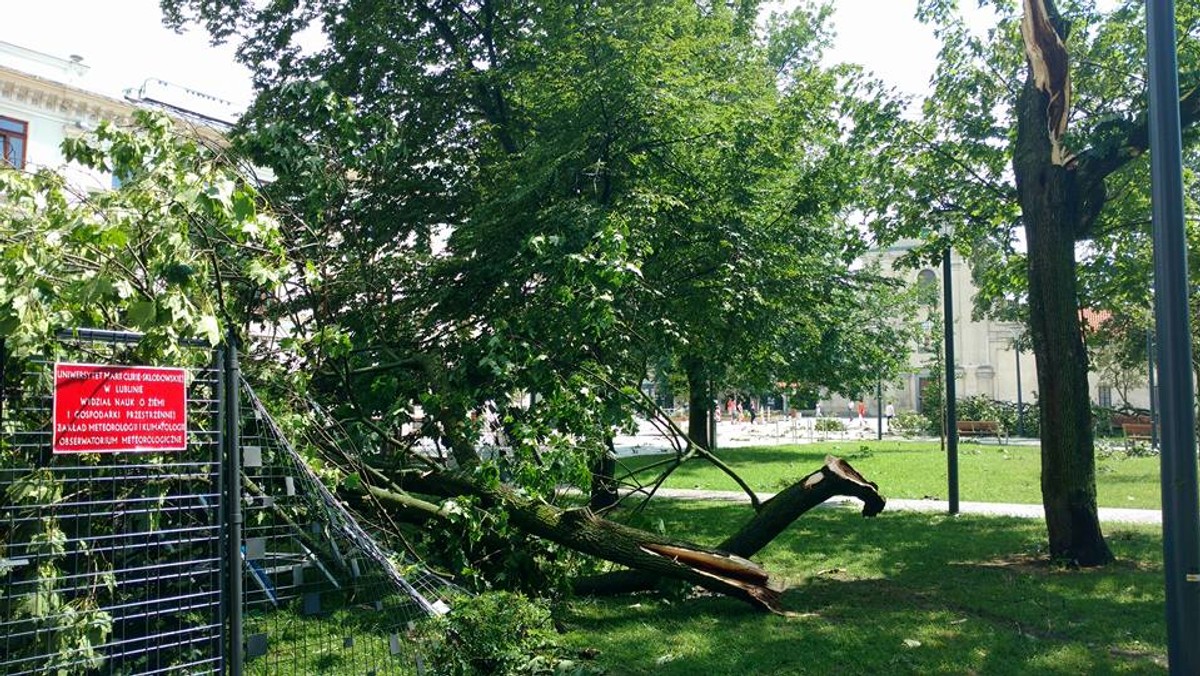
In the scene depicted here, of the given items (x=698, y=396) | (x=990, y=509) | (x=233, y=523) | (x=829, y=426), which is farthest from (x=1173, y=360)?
(x=829, y=426)

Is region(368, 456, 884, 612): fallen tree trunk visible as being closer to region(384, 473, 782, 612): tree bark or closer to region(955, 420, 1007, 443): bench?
region(384, 473, 782, 612): tree bark

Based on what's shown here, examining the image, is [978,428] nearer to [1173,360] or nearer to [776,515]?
[776,515]

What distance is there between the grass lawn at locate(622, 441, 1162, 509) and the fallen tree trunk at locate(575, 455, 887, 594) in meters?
4.30

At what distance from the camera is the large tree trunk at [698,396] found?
16.6 m

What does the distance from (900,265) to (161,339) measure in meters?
12.0

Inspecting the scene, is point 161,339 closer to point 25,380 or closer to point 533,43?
point 25,380

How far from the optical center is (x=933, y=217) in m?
12.9

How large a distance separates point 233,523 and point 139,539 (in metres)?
0.62

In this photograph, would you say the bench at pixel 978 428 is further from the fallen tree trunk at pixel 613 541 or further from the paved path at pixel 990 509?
the fallen tree trunk at pixel 613 541

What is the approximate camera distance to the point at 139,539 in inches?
159

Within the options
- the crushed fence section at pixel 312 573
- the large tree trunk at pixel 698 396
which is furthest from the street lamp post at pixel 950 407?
the crushed fence section at pixel 312 573

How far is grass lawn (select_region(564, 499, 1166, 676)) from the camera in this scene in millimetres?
5863

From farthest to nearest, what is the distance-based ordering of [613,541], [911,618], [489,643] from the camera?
[613,541]
[911,618]
[489,643]

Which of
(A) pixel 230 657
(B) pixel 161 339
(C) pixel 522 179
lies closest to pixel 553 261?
(C) pixel 522 179
